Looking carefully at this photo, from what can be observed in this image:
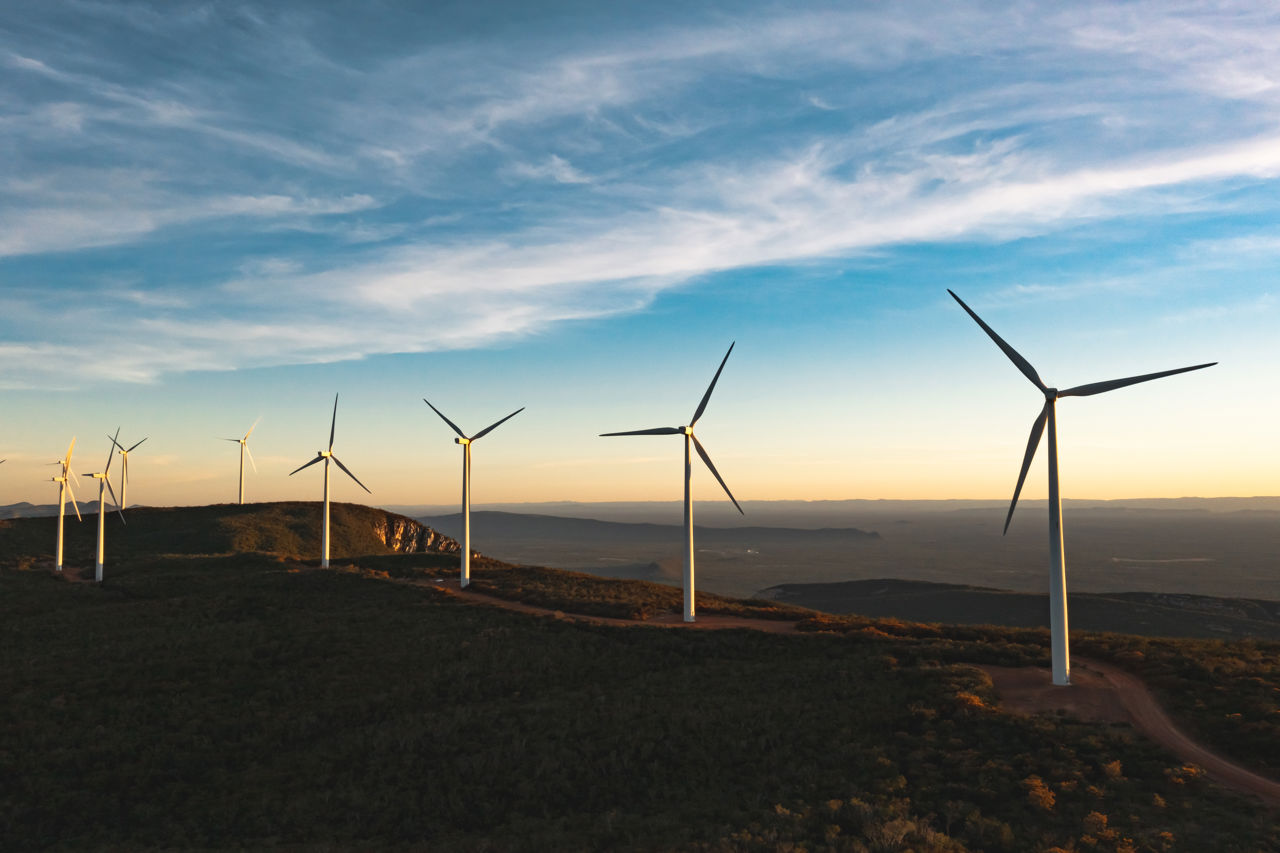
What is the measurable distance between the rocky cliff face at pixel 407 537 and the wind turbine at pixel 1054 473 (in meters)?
135

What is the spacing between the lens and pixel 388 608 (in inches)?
2418

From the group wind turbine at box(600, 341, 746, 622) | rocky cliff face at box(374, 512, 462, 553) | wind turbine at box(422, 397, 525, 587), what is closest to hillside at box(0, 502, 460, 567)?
rocky cliff face at box(374, 512, 462, 553)

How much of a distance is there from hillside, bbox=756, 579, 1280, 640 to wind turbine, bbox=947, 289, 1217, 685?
81.1 metres

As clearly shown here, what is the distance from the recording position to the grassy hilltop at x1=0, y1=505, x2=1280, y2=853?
938 inches

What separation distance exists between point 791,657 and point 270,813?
90.8ft

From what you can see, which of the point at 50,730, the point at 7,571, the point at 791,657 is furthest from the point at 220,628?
the point at 7,571

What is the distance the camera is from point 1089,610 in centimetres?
12975

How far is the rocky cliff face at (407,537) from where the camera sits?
158 m

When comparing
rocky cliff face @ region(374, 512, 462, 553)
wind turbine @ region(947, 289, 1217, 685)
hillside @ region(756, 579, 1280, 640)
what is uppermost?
wind turbine @ region(947, 289, 1217, 685)

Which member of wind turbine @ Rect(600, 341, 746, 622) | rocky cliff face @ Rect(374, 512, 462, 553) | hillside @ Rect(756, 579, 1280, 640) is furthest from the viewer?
rocky cliff face @ Rect(374, 512, 462, 553)

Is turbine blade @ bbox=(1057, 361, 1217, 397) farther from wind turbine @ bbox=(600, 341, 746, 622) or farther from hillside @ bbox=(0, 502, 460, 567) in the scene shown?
hillside @ bbox=(0, 502, 460, 567)

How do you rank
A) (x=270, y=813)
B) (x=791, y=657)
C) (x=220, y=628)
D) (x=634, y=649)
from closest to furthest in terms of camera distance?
(x=270, y=813) → (x=791, y=657) → (x=634, y=649) → (x=220, y=628)

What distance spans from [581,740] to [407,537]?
140814 millimetres

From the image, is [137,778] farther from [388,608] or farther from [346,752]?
[388,608]
